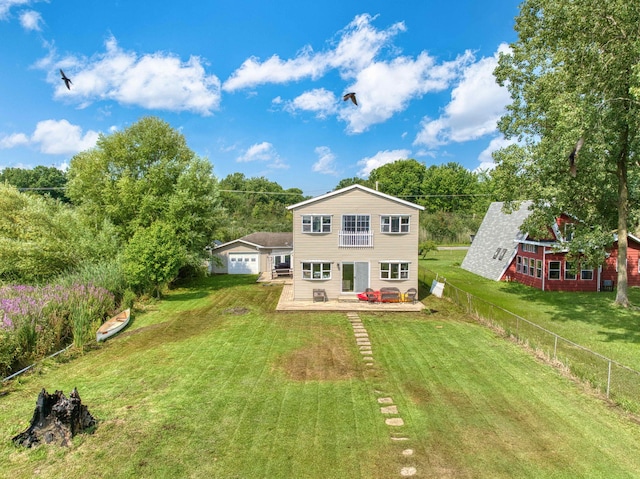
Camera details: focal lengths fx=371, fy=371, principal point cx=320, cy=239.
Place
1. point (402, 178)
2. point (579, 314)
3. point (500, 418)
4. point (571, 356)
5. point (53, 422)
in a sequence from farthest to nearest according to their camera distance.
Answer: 1. point (402, 178)
2. point (579, 314)
3. point (571, 356)
4. point (500, 418)
5. point (53, 422)

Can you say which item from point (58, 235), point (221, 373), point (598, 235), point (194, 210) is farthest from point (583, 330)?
point (58, 235)

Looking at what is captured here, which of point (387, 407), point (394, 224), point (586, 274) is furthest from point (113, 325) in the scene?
point (586, 274)

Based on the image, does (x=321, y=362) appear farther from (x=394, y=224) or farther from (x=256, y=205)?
(x=256, y=205)

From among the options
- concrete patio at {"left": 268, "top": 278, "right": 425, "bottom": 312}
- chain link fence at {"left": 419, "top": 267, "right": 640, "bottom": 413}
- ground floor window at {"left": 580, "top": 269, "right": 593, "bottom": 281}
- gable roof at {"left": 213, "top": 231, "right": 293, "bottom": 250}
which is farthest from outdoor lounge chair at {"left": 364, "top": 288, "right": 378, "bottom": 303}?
ground floor window at {"left": 580, "top": 269, "right": 593, "bottom": 281}

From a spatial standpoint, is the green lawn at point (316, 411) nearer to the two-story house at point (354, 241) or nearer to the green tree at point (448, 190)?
the two-story house at point (354, 241)

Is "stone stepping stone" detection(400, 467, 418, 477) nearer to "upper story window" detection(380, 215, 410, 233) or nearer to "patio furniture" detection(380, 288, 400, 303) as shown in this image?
"patio furniture" detection(380, 288, 400, 303)

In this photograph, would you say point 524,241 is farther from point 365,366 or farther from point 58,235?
point 58,235
